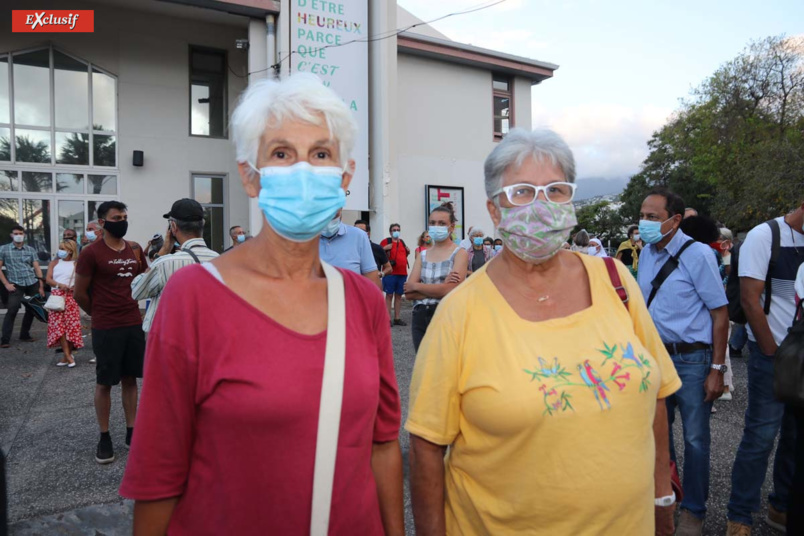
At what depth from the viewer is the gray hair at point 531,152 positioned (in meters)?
1.91

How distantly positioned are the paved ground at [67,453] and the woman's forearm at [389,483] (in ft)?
6.65

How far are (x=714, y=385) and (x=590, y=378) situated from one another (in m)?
2.16

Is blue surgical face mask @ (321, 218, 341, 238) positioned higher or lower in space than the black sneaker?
higher

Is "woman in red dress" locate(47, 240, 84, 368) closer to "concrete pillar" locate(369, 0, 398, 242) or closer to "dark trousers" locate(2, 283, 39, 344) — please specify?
"dark trousers" locate(2, 283, 39, 344)

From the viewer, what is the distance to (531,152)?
6.28ft

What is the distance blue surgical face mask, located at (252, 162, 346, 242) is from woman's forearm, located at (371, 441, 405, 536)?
718mm

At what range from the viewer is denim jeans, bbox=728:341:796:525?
3.20 m

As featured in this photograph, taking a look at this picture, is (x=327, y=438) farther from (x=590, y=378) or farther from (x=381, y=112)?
(x=381, y=112)

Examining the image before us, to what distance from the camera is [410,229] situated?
16.0 metres

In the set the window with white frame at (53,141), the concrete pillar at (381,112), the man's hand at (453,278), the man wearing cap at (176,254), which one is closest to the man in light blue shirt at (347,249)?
the man's hand at (453,278)

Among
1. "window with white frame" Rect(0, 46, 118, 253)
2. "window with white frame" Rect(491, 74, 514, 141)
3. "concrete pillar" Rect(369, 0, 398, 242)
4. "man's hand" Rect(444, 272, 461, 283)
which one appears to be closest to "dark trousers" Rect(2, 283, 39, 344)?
"window with white frame" Rect(0, 46, 118, 253)

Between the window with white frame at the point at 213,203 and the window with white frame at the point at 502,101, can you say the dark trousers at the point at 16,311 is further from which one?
the window with white frame at the point at 502,101

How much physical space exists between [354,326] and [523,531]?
2.92 ft

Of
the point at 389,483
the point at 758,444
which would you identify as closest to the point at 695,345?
the point at 758,444
